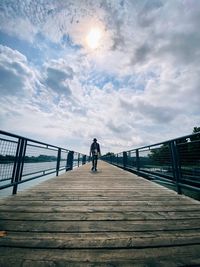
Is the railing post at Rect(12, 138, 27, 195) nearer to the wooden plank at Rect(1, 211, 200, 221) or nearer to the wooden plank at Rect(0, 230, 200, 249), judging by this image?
the wooden plank at Rect(1, 211, 200, 221)

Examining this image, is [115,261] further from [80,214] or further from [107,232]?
[80,214]

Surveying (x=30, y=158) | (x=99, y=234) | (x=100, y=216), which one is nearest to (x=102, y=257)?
(x=99, y=234)

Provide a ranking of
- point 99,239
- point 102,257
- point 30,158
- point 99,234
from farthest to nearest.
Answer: point 30,158
point 99,234
point 99,239
point 102,257

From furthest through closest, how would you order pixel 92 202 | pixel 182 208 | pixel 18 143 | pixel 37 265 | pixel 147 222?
pixel 18 143, pixel 92 202, pixel 182 208, pixel 147 222, pixel 37 265

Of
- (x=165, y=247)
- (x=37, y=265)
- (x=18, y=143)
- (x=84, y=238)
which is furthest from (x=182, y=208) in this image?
(x=18, y=143)

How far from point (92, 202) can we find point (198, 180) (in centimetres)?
219

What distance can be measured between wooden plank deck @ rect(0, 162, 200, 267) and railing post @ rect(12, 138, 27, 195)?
68cm

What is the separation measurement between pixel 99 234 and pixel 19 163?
2.62m

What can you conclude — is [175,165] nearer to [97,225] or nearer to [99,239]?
[97,225]

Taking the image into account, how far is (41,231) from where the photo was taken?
177 cm

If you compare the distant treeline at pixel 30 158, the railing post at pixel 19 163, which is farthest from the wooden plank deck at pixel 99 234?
the distant treeline at pixel 30 158

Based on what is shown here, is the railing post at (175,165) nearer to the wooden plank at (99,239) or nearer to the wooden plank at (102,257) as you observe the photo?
the wooden plank at (99,239)

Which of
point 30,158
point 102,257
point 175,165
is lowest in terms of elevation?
point 102,257

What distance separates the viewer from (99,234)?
1.71 meters
